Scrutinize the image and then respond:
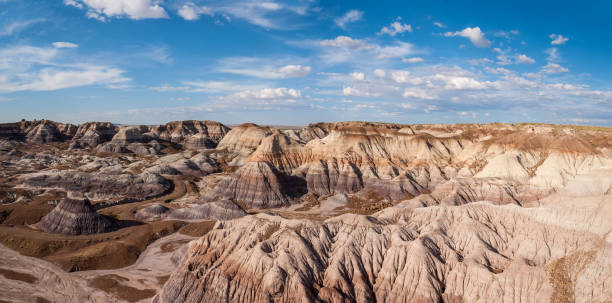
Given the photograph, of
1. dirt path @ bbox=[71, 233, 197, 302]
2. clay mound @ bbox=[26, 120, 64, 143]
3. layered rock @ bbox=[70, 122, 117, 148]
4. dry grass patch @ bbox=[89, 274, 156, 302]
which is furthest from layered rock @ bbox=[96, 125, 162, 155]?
dry grass patch @ bbox=[89, 274, 156, 302]

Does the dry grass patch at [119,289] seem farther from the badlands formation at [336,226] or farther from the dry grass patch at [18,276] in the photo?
the dry grass patch at [18,276]

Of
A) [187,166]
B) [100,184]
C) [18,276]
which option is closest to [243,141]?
[187,166]

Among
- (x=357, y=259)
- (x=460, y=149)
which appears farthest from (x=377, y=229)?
(x=460, y=149)

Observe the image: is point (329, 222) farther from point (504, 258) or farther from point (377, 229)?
point (504, 258)

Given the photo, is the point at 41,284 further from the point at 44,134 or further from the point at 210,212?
the point at 44,134

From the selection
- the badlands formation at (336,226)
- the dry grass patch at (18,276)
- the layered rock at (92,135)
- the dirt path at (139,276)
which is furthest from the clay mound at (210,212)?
the layered rock at (92,135)
